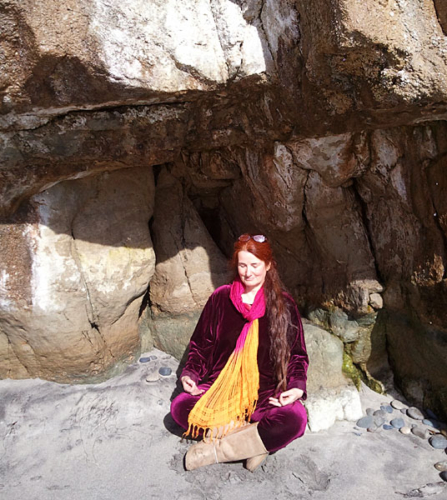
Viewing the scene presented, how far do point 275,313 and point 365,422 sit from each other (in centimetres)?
93

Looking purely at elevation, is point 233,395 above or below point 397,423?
above

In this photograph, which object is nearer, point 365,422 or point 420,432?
point 420,432

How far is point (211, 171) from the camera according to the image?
118 inches

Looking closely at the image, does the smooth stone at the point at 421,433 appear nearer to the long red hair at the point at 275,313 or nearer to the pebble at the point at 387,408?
the pebble at the point at 387,408

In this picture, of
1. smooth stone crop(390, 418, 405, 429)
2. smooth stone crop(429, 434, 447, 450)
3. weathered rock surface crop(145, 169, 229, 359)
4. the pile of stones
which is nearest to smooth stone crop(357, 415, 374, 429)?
the pile of stones

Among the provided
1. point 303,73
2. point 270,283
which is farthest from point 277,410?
point 303,73

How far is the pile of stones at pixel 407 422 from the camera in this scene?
2588mm

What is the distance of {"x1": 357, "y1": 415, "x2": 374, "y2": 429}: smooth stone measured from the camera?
8.83 feet

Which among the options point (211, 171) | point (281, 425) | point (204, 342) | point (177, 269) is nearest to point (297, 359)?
point (281, 425)

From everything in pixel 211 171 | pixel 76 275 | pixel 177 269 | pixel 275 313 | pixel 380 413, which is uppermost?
pixel 211 171

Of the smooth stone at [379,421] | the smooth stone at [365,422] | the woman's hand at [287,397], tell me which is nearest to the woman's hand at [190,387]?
the woman's hand at [287,397]

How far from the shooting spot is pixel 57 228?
9.05 ft

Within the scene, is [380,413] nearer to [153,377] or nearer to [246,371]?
[246,371]

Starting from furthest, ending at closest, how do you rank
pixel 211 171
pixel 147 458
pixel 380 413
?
1. pixel 211 171
2. pixel 380 413
3. pixel 147 458
